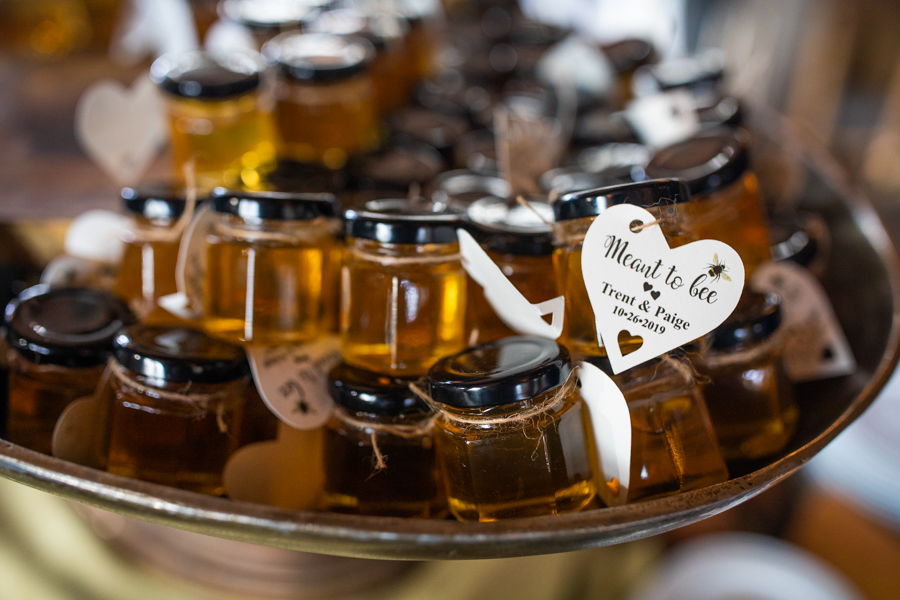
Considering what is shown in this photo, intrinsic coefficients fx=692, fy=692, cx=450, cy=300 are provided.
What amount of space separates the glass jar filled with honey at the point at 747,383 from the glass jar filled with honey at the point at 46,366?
58 centimetres

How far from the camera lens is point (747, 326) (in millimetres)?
645

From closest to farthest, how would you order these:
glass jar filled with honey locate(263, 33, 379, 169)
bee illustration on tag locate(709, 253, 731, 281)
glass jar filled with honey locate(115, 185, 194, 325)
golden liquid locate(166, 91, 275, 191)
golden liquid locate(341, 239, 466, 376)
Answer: bee illustration on tag locate(709, 253, 731, 281), golden liquid locate(341, 239, 466, 376), glass jar filled with honey locate(115, 185, 194, 325), golden liquid locate(166, 91, 275, 191), glass jar filled with honey locate(263, 33, 379, 169)

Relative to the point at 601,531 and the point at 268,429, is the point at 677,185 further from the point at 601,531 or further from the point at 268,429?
the point at 268,429

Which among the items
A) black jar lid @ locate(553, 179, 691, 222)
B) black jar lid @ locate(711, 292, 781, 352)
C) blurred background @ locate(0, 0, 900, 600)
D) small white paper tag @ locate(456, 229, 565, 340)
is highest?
black jar lid @ locate(553, 179, 691, 222)

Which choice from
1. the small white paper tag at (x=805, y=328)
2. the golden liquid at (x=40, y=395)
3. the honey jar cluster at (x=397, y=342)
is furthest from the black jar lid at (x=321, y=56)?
the small white paper tag at (x=805, y=328)

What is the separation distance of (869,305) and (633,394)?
512 millimetres

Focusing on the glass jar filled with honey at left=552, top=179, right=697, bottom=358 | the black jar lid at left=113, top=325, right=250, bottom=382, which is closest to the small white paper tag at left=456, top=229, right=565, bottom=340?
the glass jar filled with honey at left=552, top=179, right=697, bottom=358

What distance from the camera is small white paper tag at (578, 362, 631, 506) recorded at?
1.82ft

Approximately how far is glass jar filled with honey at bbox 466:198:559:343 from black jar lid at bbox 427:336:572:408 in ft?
0.27

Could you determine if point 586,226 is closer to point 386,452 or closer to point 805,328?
point 386,452

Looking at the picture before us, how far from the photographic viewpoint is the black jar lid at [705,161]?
69cm

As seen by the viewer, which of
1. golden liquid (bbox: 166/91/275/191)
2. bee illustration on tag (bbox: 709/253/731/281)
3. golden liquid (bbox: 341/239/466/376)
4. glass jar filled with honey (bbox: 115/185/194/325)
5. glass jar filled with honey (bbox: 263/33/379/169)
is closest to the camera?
bee illustration on tag (bbox: 709/253/731/281)

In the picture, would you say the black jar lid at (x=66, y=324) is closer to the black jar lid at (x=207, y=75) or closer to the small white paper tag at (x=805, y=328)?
the black jar lid at (x=207, y=75)

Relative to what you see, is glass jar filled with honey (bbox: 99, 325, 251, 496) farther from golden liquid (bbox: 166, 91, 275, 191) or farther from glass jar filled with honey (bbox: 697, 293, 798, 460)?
glass jar filled with honey (bbox: 697, 293, 798, 460)
